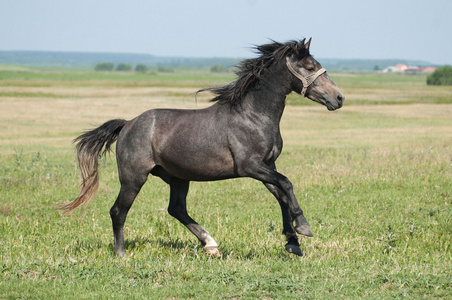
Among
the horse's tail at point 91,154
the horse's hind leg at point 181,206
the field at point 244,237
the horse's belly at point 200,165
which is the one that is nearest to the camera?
the field at point 244,237

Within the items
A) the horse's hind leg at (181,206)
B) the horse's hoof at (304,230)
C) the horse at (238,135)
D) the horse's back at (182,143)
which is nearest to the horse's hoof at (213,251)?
the horse at (238,135)

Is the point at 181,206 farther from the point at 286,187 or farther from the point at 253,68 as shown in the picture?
the point at 253,68

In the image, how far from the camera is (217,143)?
761 centimetres

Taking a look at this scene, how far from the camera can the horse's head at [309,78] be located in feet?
24.5

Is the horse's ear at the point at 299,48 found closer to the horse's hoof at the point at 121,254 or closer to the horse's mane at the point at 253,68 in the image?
the horse's mane at the point at 253,68

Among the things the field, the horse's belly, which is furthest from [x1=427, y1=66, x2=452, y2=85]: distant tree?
the horse's belly

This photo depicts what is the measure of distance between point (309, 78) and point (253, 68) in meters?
0.76

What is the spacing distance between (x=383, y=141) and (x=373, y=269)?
2147 centimetres

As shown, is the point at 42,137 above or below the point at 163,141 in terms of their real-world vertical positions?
below

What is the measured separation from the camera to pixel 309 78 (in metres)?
7.53

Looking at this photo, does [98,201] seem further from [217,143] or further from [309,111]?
[309,111]

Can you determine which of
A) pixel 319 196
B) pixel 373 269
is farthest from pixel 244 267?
pixel 319 196

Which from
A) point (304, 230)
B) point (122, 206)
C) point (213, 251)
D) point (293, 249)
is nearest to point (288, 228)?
point (293, 249)

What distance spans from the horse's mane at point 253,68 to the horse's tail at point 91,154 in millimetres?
1755
